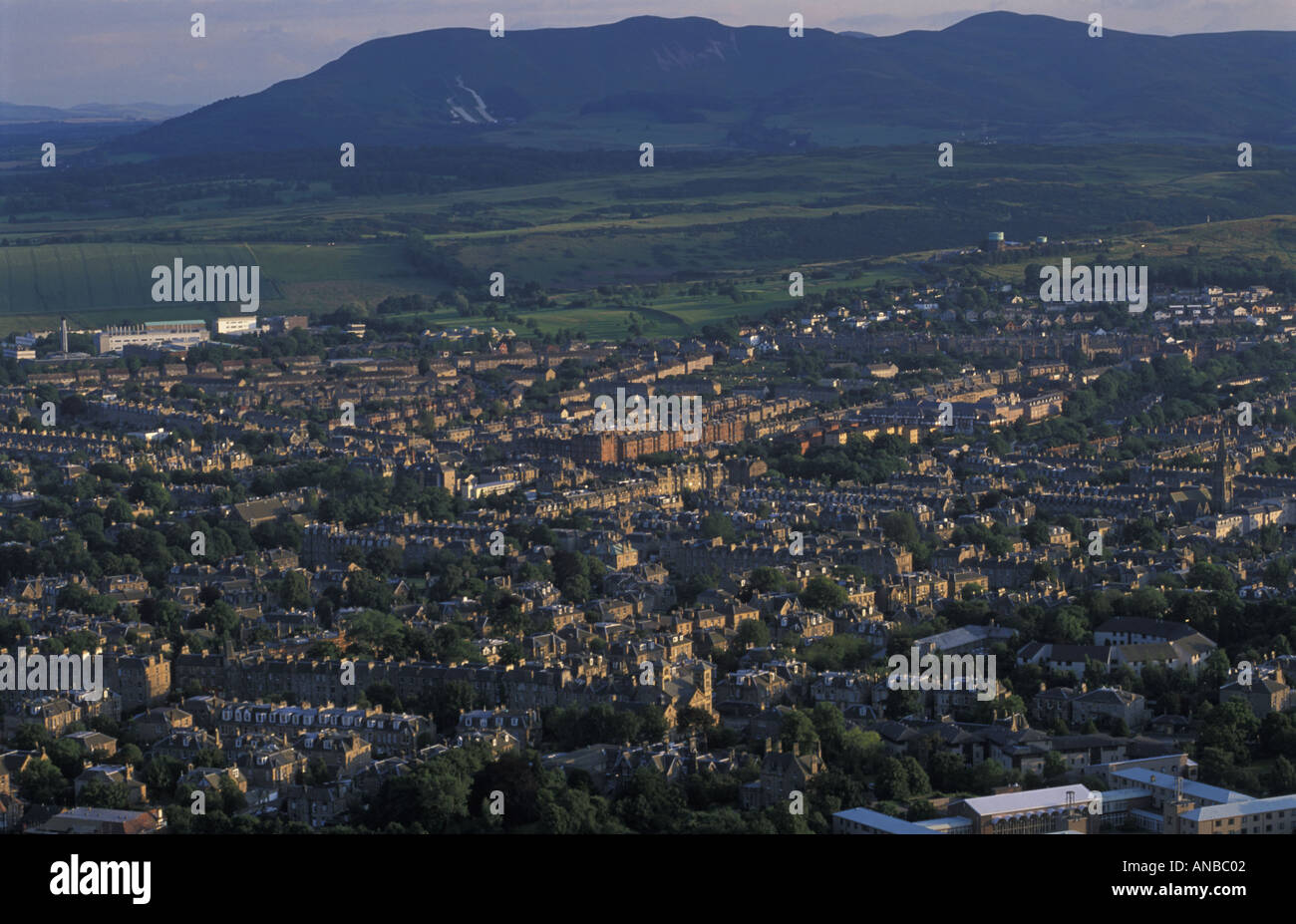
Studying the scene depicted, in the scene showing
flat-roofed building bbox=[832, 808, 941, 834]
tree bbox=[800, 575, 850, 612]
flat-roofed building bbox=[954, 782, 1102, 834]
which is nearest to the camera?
flat-roofed building bbox=[832, 808, 941, 834]

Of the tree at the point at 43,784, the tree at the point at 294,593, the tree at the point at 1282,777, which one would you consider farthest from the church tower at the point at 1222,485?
the tree at the point at 43,784

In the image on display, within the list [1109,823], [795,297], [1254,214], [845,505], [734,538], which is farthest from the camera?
[1254,214]

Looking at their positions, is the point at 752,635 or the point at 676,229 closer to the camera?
the point at 752,635

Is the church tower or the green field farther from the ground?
the green field

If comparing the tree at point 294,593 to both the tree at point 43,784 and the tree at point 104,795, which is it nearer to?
the tree at point 43,784

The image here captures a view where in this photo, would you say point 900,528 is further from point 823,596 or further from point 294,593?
point 294,593

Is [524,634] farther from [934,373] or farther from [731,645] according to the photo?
[934,373]

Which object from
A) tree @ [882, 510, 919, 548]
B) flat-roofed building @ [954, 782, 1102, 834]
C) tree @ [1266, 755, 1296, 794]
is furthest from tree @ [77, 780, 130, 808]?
tree @ [882, 510, 919, 548]

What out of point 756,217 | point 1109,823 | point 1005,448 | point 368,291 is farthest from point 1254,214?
point 1109,823

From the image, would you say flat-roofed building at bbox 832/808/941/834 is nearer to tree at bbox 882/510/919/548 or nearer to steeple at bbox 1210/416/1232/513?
tree at bbox 882/510/919/548

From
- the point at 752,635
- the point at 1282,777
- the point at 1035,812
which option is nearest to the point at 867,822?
the point at 1035,812
